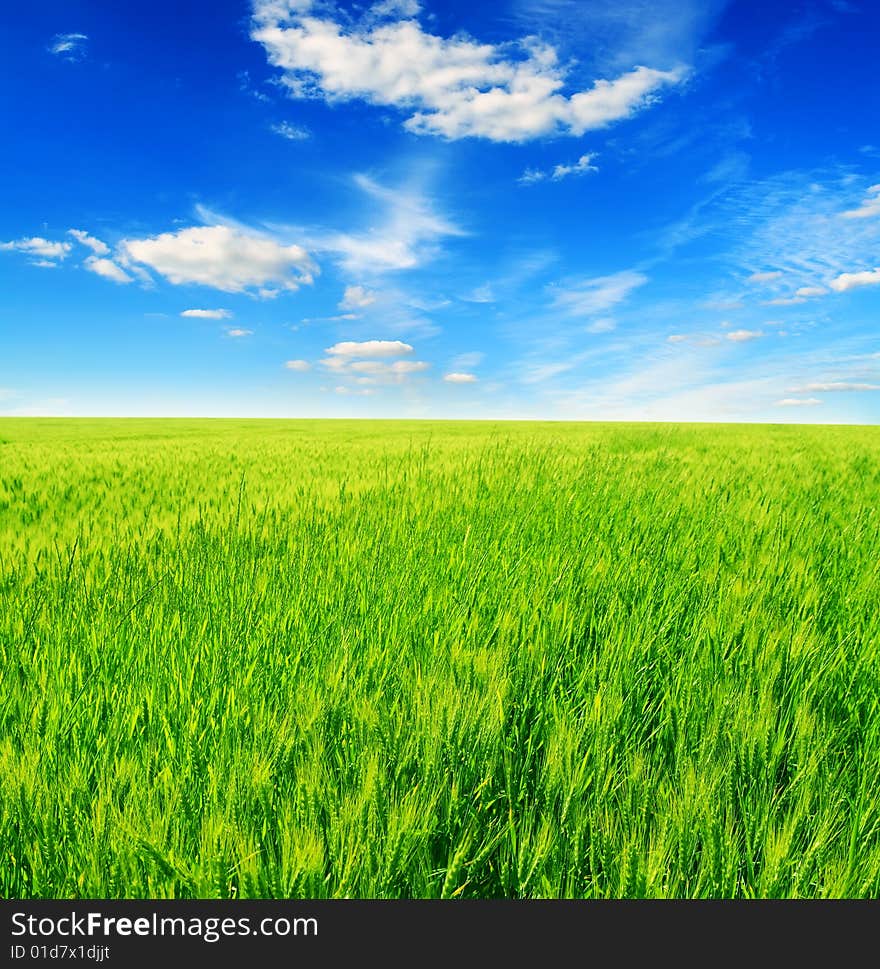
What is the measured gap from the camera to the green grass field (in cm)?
104

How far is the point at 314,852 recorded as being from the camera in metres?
0.95

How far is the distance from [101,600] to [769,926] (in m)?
2.44

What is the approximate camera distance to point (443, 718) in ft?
4.42

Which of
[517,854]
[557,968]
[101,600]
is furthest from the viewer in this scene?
[101,600]

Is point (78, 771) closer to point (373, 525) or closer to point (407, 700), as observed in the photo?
point (407, 700)

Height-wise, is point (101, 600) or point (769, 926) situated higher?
point (101, 600)

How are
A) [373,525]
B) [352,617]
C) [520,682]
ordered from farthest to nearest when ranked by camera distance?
[373,525]
[352,617]
[520,682]

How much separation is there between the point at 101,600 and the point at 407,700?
1.57 metres

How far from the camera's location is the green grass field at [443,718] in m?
1.04

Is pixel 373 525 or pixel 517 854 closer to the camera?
pixel 517 854

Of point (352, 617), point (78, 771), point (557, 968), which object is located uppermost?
point (352, 617)

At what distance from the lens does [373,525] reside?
358 cm

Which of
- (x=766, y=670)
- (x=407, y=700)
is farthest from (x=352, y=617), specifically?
(x=766, y=670)

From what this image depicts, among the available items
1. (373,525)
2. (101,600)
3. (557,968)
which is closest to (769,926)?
(557,968)
